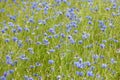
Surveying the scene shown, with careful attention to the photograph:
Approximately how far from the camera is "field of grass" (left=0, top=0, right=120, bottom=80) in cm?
378

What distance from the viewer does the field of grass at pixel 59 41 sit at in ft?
12.4

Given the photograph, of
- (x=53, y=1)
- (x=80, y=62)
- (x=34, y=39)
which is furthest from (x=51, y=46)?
(x=53, y=1)

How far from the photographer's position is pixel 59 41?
441cm

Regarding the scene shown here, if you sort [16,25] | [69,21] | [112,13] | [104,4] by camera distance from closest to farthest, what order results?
[16,25], [69,21], [112,13], [104,4]

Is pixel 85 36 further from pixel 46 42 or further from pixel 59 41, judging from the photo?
pixel 46 42

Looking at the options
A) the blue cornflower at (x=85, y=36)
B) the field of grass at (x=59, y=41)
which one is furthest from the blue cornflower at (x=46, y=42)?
the blue cornflower at (x=85, y=36)

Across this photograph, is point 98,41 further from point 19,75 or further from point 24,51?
point 19,75

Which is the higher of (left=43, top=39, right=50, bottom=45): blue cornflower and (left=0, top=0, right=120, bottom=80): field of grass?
(left=43, top=39, right=50, bottom=45): blue cornflower

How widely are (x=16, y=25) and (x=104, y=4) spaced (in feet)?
6.84

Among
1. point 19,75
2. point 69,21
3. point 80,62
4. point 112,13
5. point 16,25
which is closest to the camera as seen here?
point 19,75

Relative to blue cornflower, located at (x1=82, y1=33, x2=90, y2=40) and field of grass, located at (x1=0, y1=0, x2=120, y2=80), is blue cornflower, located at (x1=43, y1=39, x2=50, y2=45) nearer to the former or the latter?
field of grass, located at (x1=0, y1=0, x2=120, y2=80)

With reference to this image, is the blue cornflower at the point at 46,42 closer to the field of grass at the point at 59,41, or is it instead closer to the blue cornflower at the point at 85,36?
the field of grass at the point at 59,41

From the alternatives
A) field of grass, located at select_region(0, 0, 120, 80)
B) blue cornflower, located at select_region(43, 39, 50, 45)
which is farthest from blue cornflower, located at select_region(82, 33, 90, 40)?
blue cornflower, located at select_region(43, 39, 50, 45)

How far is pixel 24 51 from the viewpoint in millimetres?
4035
